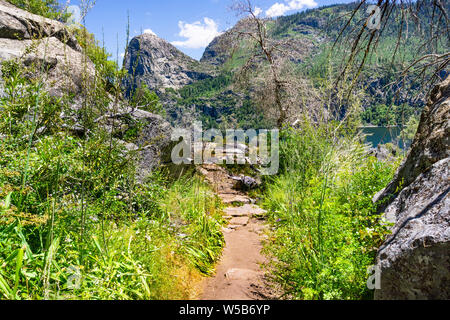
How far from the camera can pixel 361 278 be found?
2199mm

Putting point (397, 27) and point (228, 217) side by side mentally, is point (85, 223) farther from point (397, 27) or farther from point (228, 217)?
point (228, 217)

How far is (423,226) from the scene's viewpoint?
1754 millimetres

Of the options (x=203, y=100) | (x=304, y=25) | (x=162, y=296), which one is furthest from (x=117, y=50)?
(x=304, y=25)

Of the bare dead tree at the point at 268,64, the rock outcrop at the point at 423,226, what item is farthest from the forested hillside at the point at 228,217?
the bare dead tree at the point at 268,64

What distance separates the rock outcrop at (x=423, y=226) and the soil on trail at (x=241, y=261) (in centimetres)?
148

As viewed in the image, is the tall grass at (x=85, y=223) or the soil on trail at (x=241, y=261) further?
the soil on trail at (x=241, y=261)

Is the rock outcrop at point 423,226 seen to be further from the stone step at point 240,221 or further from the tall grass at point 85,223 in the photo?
the stone step at point 240,221

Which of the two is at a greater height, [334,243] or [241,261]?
[334,243]

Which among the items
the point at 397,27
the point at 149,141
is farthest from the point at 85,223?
the point at 397,27

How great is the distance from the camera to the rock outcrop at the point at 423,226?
1.59 metres

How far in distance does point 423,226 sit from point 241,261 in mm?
2872

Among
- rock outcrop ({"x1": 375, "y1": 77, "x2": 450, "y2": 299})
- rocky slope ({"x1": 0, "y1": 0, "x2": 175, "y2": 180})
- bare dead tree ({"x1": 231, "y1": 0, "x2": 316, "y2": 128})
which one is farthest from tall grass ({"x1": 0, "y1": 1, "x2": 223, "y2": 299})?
bare dead tree ({"x1": 231, "y1": 0, "x2": 316, "y2": 128})
